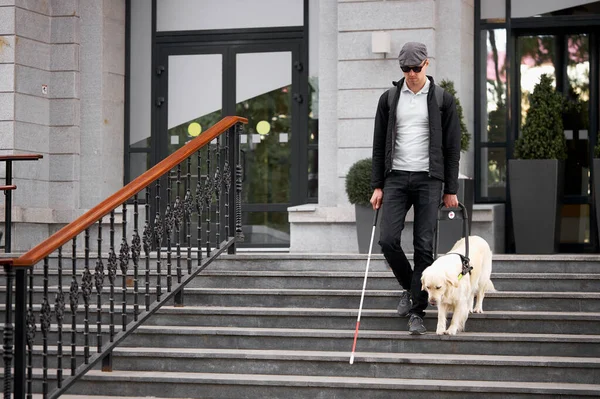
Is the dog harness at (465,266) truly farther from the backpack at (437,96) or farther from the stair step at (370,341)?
the backpack at (437,96)

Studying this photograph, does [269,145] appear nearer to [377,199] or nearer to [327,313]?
[327,313]

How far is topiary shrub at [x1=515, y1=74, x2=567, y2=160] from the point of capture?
9852 mm

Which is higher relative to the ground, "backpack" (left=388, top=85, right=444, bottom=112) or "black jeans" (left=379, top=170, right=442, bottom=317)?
"backpack" (left=388, top=85, right=444, bottom=112)

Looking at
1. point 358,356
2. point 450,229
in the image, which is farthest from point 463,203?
point 358,356

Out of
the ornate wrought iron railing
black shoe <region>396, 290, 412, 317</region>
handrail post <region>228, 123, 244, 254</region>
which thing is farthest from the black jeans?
handrail post <region>228, 123, 244, 254</region>

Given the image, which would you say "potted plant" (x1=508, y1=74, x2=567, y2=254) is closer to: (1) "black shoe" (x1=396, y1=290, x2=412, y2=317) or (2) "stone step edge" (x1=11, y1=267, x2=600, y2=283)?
(2) "stone step edge" (x1=11, y1=267, x2=600, y2=283)

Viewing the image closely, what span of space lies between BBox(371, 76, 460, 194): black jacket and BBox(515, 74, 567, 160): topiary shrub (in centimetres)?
308

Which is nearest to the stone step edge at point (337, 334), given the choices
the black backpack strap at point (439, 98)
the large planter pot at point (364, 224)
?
the black backpack strap at point (439, 98)

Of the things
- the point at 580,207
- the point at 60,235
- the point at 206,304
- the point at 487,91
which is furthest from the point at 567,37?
the point at 60,235

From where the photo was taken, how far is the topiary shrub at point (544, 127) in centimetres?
985

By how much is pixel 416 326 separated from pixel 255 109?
5286mm

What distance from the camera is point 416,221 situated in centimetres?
700

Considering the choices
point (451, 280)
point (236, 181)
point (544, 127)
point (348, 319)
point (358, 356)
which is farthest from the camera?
point (544, 127)

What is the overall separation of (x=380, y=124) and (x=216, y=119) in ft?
16.4
